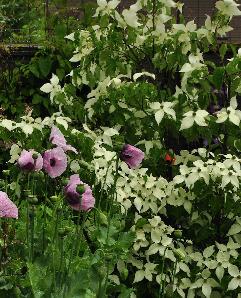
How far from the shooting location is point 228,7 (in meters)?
4.08

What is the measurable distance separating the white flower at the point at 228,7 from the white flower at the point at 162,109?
54 centimetres

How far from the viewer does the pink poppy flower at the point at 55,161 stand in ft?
9.13

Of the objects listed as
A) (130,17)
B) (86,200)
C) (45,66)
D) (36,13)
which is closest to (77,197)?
(86,200)

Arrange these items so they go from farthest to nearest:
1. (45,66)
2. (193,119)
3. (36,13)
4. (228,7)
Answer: (36,13) → (45,66) → (228,7) → (193,119)

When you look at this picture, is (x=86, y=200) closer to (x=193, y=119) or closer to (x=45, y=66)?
(x=193, y=119)

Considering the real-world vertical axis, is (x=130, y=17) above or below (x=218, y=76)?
above

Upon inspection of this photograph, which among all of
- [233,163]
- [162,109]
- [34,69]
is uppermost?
[162,109]

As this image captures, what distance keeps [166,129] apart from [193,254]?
A: 657mm

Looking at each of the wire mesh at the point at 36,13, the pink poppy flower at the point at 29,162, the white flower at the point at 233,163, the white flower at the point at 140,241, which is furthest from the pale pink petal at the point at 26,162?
the wire mesh at the point at 36,13

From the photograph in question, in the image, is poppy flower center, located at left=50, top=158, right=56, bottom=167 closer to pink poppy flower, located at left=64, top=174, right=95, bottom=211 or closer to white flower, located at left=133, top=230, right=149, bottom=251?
pink poppy flower, located at left=64, top=174, right=95, bottom=211

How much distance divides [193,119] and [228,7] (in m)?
0.63

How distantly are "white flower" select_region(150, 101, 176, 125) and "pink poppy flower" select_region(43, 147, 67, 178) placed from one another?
3.89 feet

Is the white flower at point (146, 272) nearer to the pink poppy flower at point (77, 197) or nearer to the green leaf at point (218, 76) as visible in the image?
the green leaf at point (218, 76)

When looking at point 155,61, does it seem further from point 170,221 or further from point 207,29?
point 170,221
